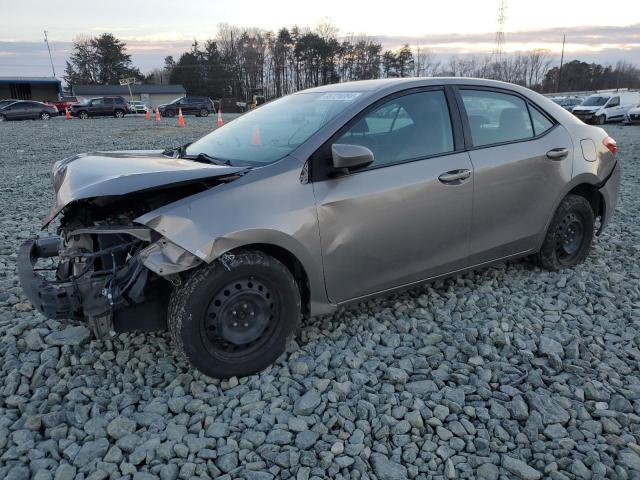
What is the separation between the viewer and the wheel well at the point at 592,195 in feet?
14.9

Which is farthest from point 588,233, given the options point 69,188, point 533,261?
point 69,188

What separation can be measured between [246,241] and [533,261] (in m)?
2.94

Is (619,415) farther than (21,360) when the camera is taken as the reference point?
No

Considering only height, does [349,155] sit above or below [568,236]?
above

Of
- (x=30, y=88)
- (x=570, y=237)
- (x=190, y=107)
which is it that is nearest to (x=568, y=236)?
(x=570, y=237)

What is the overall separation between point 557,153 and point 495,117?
649 mm

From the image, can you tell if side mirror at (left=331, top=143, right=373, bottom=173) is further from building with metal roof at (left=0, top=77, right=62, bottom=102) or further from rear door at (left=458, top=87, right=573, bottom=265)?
building with metal roof at (left=0, top=77, right=62, bottom=102)

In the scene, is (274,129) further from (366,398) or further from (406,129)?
(366,398)

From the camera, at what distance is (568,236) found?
A: 4.61 m

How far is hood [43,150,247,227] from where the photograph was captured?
2.79m

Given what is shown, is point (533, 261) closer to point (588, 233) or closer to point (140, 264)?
point (588, 233)

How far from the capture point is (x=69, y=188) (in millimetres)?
A: 3008

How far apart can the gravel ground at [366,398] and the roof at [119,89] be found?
7147 cm

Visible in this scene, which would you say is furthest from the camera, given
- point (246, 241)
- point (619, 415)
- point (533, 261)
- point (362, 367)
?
point (533, 261)
